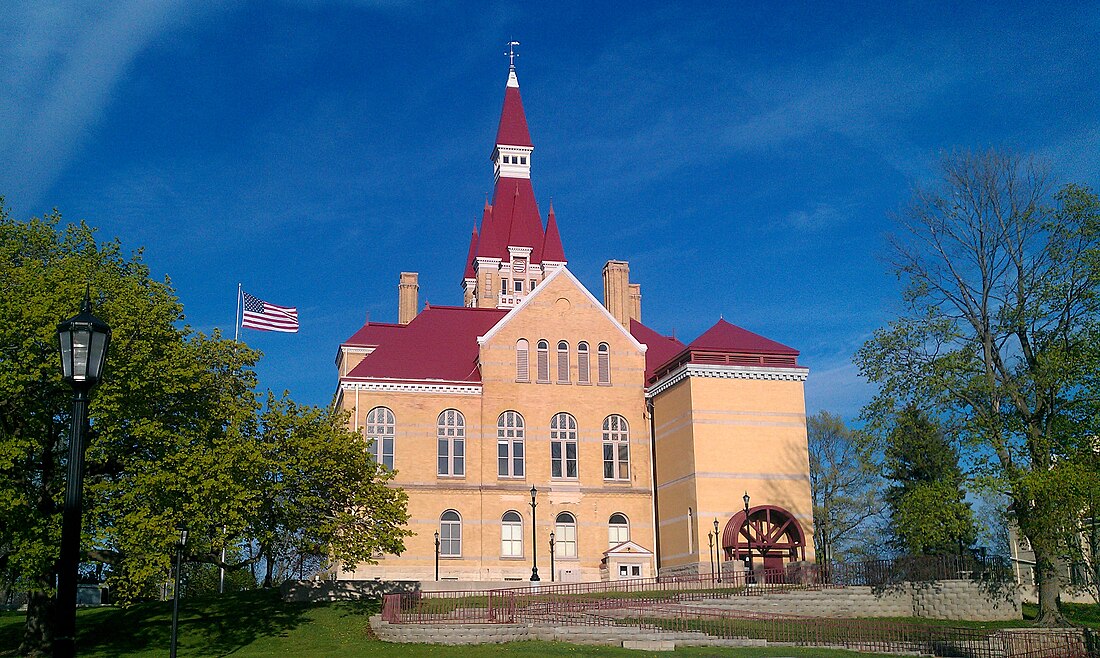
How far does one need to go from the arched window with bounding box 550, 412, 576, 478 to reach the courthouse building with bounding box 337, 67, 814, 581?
0.07 m

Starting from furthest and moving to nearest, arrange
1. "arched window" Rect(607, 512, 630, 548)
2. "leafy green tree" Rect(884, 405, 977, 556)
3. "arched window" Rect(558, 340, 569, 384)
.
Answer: "arched window" Rect(558, 340, 569, 384)
"arched window" Rect(607, 512, 630, 548)
"leafy green tree" Rect(884, 405, 977, 556)

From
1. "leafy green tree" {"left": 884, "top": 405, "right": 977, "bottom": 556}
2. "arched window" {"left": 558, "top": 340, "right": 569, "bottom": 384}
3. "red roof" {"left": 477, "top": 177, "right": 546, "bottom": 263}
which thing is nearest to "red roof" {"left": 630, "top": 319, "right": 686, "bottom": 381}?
"arched window" {"left": 558, "top": 340, "right": 569, "bottom": 384}

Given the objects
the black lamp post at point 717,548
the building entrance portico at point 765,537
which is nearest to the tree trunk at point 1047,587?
the building entrance portico at point 765,537

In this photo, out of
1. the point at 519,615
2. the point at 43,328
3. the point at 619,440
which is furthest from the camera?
the point at 619,440

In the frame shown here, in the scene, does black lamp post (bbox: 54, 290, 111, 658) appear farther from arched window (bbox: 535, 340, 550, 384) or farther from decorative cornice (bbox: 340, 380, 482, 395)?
arched window (bbox: 535, 340, 550, 384)

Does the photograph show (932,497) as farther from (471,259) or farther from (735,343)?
(471,259)

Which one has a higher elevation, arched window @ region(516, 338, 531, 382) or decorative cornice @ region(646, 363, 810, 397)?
arched window @ region(516, 338, 531, 382)

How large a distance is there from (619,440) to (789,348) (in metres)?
10.2

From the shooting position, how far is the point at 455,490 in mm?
51188

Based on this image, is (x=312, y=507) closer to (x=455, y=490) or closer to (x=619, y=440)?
(x=455, y=490)

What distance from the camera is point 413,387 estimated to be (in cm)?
5184

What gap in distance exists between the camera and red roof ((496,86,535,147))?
76500 millimetres

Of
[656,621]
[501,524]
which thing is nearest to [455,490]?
[501,524]

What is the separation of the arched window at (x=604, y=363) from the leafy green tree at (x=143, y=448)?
65.1ft
